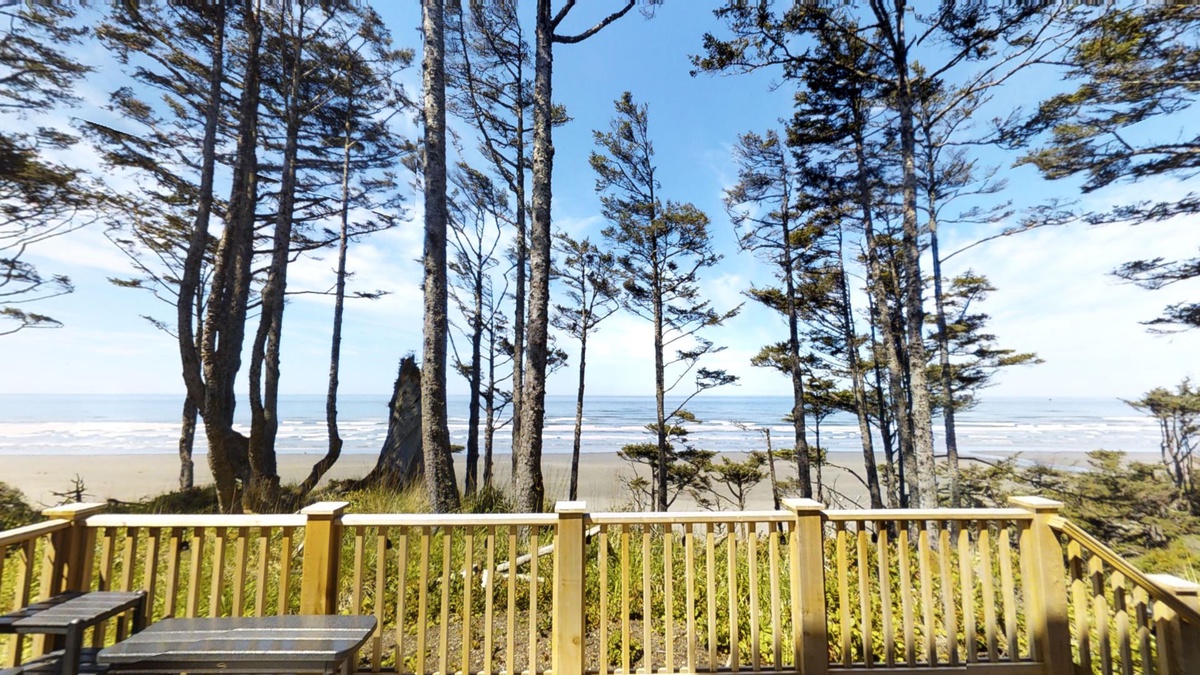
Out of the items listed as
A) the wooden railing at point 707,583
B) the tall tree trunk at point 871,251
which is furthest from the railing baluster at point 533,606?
the tall tree trunk at point 871,251

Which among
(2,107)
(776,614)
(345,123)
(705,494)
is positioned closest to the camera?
(776,614)

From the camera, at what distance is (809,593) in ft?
6.87

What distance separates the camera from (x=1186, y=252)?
6.23 metres

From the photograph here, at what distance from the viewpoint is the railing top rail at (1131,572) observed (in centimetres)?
188

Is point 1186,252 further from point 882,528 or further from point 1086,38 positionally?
point 882,528

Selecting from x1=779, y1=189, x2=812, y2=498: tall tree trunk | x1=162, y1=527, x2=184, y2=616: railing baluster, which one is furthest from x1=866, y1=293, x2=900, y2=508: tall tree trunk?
x1=162, y1=527, x2=184, y2=616: railing baluster

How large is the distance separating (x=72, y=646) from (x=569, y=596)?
1.95 metres

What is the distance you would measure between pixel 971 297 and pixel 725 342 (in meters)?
6.55

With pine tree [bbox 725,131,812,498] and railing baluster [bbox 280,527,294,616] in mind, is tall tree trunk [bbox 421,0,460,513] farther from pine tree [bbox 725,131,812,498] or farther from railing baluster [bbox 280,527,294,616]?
pine tree [bbox 725,131,812,498]

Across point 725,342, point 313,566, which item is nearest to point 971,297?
point 725,342

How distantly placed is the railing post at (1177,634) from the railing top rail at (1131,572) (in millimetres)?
22

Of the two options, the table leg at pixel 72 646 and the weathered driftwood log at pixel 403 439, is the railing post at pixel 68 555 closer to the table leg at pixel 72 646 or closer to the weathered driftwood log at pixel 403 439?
the table leg at pixel 72 646

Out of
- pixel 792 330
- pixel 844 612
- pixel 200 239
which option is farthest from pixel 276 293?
pixel 792 330

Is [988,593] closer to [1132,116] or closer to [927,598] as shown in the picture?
[927,598]
